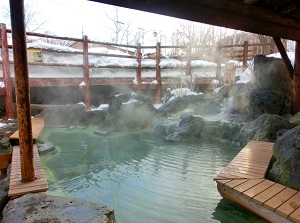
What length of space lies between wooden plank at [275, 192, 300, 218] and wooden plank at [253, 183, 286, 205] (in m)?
0.18

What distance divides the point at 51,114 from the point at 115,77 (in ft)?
11.4

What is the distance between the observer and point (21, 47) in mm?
2775

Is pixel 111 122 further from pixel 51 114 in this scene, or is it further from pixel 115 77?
pixel 115 77

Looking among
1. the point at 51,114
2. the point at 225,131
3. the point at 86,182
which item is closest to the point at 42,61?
the point at 51,114

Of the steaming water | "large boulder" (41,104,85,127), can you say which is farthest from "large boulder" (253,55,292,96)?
"large boulder" (41,104,85,127)

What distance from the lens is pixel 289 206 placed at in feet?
8.90

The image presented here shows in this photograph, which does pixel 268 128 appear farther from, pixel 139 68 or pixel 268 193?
pixel 139 68

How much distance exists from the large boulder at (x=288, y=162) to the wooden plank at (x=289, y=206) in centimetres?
38

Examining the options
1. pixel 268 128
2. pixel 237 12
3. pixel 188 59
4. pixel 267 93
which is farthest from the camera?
pixel 188 59

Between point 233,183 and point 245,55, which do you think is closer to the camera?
point 233,183

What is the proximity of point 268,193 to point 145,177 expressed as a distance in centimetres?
216

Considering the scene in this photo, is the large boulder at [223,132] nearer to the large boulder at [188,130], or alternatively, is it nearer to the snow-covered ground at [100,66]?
the large boulder at [188,130]

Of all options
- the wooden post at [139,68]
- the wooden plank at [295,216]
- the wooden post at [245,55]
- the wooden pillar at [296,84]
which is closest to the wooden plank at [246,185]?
the wooden plank at [295,216]

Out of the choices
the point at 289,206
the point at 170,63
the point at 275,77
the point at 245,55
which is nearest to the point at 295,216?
the point at 289,206
